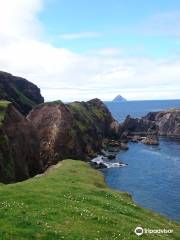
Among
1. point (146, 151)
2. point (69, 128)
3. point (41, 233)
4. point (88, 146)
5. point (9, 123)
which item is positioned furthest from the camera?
point (146, 151)

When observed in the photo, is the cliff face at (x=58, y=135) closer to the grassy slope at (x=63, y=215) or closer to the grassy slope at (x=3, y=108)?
the grassy slope at (x=3, y=108)

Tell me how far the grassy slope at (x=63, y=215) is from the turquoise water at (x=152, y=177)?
39.0m

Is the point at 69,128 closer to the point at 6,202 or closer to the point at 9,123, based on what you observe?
the point at 9,123

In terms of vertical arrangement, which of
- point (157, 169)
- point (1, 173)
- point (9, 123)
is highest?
point (9, 123)

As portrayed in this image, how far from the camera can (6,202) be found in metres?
35.2

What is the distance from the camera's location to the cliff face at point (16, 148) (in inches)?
2968

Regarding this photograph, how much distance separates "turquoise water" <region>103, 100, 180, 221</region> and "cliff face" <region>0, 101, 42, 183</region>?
2318cm

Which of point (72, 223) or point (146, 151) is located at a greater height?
point (72, 223)

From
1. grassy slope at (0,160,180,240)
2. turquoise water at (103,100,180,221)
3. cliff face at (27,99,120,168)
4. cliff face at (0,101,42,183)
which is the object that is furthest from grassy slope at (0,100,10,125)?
cliff face at (27,99,120,168)

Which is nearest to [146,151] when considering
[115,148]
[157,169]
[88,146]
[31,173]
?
[115,148]

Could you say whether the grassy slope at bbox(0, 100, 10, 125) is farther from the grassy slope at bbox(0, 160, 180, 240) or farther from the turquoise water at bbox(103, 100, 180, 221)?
the grassy slope at bbox(0, 160, 180, 240)

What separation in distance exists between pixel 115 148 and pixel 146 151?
1332cm

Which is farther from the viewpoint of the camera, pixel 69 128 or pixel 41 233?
pixel 69 128

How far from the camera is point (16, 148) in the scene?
8594 centimetres
